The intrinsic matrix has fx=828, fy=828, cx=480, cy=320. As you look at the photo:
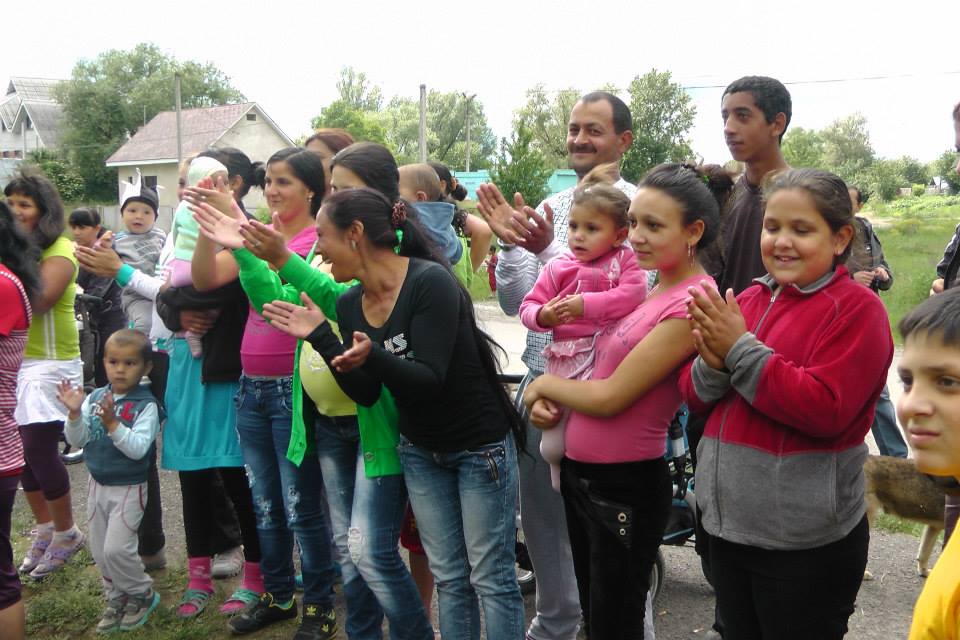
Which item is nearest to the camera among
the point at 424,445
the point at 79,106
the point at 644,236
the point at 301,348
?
the point at 644,236

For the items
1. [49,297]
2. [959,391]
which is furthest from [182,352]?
[959,391]

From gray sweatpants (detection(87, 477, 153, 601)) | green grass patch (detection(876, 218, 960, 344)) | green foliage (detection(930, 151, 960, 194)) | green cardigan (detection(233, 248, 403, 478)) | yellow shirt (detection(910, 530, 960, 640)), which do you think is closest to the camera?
yellow shirt (detection(910, 530, 960, 640))

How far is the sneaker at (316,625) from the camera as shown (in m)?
3.75

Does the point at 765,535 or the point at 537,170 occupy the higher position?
the point at 537,170

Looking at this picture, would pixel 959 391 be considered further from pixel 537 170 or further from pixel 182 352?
pixel 537 170

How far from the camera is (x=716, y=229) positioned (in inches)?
113

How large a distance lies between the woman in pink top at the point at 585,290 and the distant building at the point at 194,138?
42.0m

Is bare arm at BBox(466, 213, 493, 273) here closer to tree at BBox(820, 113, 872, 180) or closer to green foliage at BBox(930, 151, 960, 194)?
green foliage at BBox(930, 151, 960, 194)

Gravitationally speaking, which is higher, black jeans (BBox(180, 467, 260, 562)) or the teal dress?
the teal dress

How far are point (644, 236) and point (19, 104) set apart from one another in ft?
242

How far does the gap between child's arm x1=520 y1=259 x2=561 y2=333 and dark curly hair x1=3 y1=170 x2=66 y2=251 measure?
2917mm

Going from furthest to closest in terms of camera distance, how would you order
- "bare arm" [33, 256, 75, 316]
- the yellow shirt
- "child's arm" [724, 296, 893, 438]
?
"bare arm" [33, 256, 75, 316] < "child's arm" [724, 296, 893, 438] < the yellow shirt

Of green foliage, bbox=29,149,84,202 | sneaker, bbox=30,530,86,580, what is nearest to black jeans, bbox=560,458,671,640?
sneaker, bbox=30,530,86,580

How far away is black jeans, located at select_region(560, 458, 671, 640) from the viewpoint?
273cm
